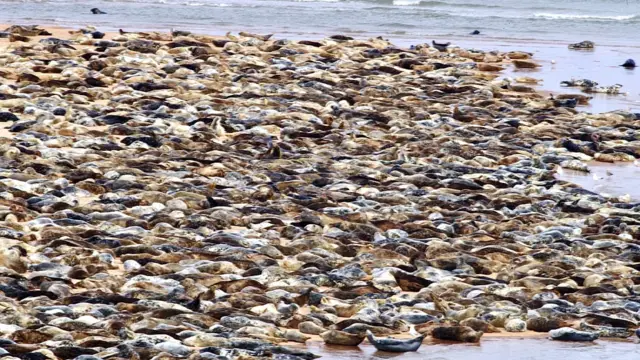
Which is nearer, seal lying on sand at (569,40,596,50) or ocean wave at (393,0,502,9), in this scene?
seal lying on sand at (569,40,596,50)

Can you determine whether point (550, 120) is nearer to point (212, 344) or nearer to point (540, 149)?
point (540, 149)

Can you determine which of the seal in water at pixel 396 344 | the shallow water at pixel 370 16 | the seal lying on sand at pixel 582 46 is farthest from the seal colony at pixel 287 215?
the shallow water at pixel 370 16

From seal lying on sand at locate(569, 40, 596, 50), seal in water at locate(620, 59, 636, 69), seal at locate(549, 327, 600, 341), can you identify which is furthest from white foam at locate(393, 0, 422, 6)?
seal at locate(549, 327, 600, 341)

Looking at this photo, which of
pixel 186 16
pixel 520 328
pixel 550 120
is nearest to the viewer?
pixel 520 328

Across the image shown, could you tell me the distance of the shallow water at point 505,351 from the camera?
24.6 ft

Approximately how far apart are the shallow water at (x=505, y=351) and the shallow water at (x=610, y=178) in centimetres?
503

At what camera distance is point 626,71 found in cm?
2522

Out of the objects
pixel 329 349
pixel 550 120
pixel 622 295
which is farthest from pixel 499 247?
pixel 550 120

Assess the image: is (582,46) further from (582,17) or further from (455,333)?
(455,333)

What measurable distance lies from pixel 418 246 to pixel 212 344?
Answer: 2.95 meters

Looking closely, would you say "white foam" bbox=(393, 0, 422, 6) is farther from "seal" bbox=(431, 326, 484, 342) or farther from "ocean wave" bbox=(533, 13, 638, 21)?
"seal" bbox=(431, 326, 484, 342)

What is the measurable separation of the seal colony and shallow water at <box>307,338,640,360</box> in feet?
0.30

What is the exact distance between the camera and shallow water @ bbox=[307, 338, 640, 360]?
7512 mm

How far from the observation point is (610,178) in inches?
544
